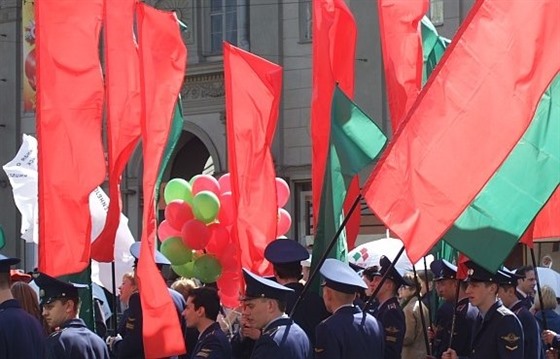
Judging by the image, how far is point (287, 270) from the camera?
9.75 m

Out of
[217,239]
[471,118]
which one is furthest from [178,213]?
[471,118]

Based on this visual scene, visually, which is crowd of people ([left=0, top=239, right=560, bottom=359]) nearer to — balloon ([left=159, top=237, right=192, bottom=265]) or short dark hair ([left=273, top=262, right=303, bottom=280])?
short dark hair ([left=273, top=262, right=303, bottom=280])

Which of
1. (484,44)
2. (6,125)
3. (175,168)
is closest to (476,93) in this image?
(484,44)

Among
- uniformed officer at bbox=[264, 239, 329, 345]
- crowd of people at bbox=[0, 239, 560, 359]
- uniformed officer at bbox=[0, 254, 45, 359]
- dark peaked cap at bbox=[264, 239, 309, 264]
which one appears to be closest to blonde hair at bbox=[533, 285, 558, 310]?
crowd of people at bbox=[0, 239, 560, 359]

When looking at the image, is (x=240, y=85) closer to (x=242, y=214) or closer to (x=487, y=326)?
(x=242, y=214)

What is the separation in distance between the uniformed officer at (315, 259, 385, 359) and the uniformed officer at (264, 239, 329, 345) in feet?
3.94

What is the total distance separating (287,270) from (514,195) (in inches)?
80.6

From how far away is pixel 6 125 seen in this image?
30656 millimetres

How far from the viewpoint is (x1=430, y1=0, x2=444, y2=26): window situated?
2548cm

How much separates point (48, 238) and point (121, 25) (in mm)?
1884

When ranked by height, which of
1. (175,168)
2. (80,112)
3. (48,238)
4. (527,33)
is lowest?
(175,168)

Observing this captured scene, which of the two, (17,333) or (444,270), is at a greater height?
(17,333)

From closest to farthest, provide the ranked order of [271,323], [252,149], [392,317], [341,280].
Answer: [271,323] → [341,280] → [392,317] → [252,149]

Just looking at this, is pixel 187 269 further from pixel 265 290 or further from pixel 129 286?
pixel 265 290
